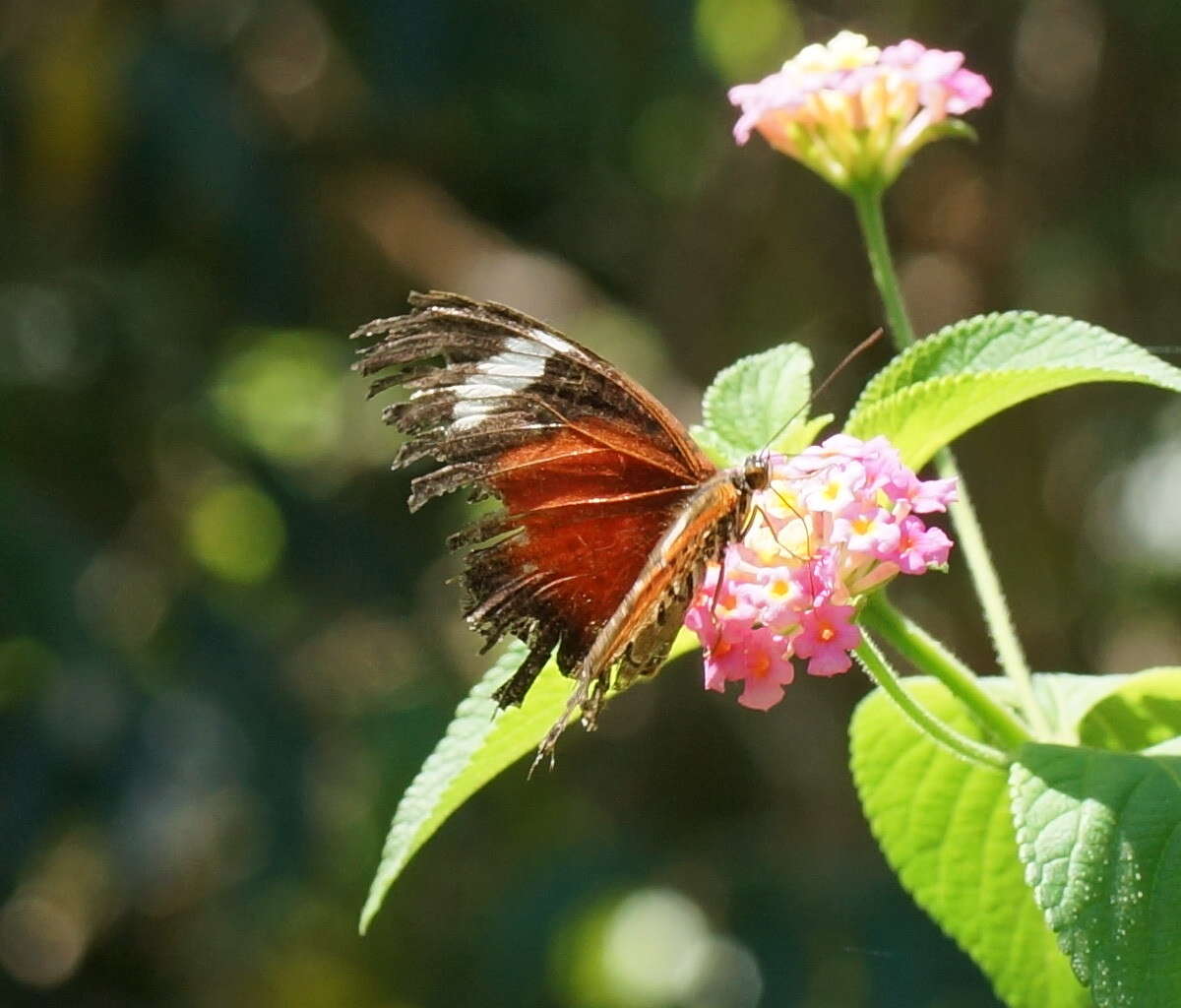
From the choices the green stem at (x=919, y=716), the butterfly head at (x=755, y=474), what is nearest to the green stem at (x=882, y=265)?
the butterfly head at (x=755, y=474)

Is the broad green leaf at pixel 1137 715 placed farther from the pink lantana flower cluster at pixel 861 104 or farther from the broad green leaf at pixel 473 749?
the pink lantana flower cluster at pixel 861 104

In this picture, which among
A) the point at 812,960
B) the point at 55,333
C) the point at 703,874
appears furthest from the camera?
the point at 55,333

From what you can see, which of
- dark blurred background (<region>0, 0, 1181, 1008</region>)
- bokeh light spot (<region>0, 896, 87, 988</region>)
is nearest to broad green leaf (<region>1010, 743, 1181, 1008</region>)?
dark blurred background (<region>0, 0, 1181, 1008</region>)

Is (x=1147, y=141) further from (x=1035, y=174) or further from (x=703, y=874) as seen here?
(x=703, y=874)

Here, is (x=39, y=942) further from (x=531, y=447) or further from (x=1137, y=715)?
(x=1137, y=715)

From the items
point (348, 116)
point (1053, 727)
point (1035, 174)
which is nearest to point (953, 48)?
point (1035, 174)

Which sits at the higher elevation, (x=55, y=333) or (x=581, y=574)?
(x=55, y=333)

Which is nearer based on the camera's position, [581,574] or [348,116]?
[581,574]
